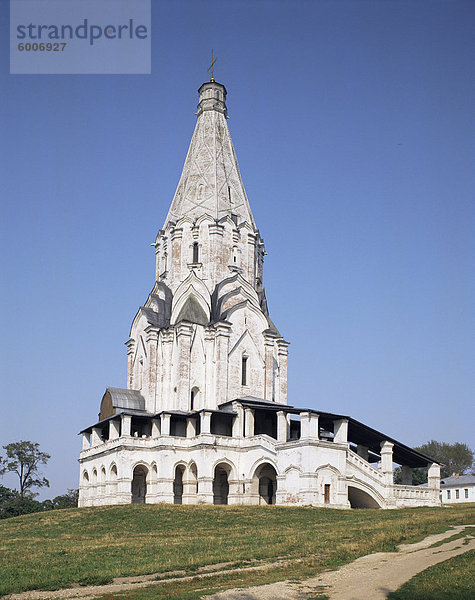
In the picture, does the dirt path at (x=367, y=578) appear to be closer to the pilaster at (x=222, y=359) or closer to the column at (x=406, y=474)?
the pilaster at (x=222, y=359)

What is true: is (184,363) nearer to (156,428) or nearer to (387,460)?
(156,428)

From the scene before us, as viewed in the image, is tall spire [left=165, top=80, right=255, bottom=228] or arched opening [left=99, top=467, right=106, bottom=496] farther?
tall spire [left=165, top=80, right=255, bottom=228]

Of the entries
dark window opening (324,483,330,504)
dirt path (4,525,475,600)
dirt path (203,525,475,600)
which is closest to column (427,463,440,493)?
dark window opening (324,483,330,504)

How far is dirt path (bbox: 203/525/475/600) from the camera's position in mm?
12844

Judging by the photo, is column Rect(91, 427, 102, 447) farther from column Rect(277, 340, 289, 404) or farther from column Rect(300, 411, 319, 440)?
column Rect(300, 411, 319, 440)

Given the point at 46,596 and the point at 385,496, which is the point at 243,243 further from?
the point at 46,596

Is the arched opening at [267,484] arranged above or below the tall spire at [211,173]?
below

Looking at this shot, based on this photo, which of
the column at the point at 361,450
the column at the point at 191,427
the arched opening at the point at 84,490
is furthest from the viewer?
the arched opening at the point at 84,490

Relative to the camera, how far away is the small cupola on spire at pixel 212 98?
5378cm

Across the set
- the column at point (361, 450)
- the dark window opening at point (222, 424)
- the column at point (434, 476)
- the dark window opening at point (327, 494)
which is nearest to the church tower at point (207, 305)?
the dark window opening at point (222, 424)

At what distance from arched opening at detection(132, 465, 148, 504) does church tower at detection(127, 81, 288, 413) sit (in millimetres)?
4388

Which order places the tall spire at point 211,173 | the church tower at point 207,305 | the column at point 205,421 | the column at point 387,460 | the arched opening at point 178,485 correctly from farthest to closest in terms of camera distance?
the tall spire at point 211,173, the church tower at point 207,305, the arched opening at point 178,485, the column at point 205,421, the column at point 387,460

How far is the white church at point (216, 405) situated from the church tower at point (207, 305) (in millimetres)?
83

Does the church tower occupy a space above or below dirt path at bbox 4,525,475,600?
above
